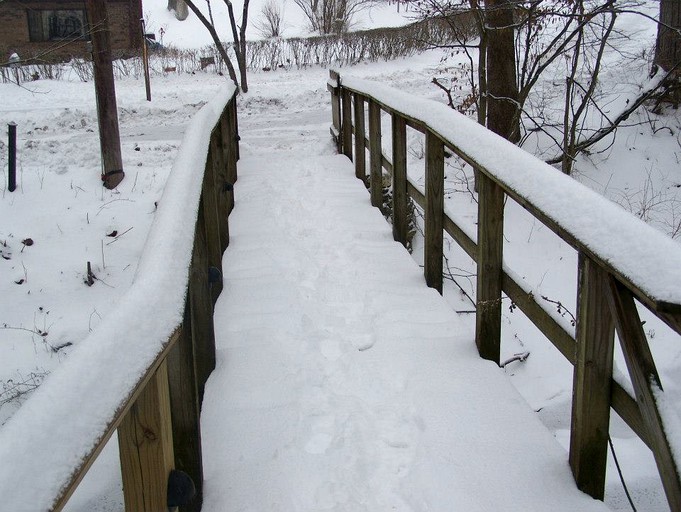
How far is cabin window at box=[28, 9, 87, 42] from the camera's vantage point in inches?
1213

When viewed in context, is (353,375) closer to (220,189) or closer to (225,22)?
(220,189)

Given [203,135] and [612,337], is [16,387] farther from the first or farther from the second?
[612,337]

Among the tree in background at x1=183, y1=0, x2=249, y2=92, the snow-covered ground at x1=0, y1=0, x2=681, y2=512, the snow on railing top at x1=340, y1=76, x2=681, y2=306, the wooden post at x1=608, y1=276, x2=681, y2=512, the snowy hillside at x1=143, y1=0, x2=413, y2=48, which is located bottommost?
the snow-covered ground at x1=0, y1=0, x2=681, y2=512

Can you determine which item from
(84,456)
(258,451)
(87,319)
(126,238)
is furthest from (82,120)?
(84,456)

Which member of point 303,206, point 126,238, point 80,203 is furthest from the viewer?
point 80,203

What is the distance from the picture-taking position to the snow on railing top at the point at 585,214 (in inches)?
70.9

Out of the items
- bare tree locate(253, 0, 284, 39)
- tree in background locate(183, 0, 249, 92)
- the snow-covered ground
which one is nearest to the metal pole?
the snow-covered ground

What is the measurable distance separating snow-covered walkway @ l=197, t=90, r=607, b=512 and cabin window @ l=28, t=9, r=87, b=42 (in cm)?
2895

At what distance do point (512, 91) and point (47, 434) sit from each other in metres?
8.45

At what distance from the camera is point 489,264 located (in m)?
3.53

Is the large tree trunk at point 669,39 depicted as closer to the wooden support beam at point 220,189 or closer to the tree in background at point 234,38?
the wooden support beam at point 220,189

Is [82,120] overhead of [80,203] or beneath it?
overhead

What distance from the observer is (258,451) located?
2875 millimetres

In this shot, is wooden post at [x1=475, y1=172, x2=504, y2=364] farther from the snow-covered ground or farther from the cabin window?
the cabin window
